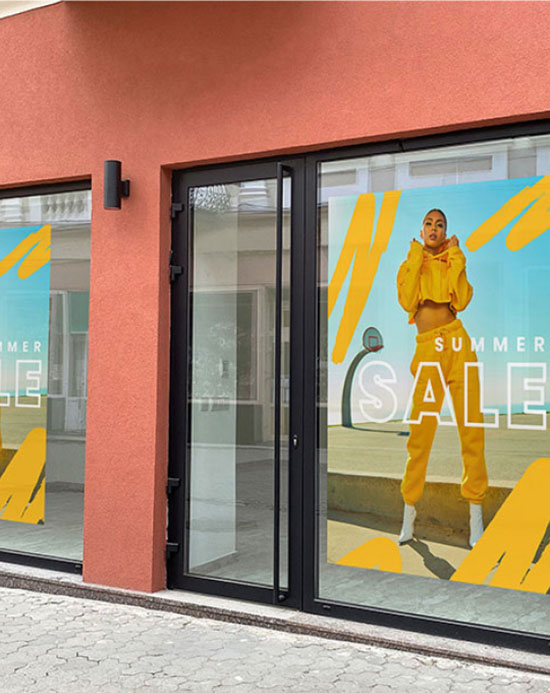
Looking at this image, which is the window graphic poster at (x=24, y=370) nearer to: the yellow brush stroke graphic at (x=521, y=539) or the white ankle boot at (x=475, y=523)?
the white ankle boot at (x=475, y=523)

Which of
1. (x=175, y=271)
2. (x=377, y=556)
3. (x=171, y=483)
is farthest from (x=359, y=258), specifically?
(x=171, y=483)

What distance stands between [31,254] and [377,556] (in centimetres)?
359

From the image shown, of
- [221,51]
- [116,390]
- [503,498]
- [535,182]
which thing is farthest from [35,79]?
[503,498]

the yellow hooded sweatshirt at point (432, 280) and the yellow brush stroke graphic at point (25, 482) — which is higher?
the yellow hooded sweatshirt at point (432, 280)

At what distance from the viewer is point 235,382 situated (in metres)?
5.93

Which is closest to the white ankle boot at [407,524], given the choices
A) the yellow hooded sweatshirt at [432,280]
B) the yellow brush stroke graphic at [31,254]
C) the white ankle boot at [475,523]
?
the white ankle boot at [475,523]

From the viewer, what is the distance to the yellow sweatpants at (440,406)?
498 centimetres

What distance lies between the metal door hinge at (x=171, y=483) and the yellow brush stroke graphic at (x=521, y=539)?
2.09 m

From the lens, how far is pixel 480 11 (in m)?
4.95

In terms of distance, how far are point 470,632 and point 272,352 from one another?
2.08 m

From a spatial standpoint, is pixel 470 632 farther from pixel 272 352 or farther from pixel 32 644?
pixel 32 644

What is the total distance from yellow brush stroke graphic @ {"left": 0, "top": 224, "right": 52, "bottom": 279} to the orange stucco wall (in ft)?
1.44

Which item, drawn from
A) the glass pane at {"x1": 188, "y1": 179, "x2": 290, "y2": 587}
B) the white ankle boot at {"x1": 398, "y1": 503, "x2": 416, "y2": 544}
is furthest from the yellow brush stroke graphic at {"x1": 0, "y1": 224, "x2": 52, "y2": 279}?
the white ankle boot at {"x1": 398, "y1": 503, "x2": 416, "y2": 544}

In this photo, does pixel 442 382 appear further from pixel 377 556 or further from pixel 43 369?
pixel 43 369
